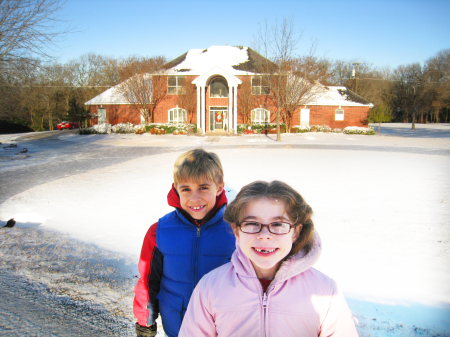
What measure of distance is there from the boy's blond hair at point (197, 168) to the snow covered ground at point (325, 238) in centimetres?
169

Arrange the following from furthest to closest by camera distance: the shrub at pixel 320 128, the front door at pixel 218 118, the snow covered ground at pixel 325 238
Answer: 1. the shrub at pixel 320 128
2. the front door at pixel 218 118
3. the snow covered ground at pixel 325 238

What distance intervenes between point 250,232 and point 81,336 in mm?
2161

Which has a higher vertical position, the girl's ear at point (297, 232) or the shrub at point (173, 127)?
the shrub at point (173, 127)

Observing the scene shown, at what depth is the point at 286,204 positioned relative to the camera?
5.19ft

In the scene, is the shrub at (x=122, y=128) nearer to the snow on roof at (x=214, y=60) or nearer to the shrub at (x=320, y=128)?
the snow on roof at (x=214, y=60)

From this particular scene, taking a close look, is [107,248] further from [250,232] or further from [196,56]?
[196,56]

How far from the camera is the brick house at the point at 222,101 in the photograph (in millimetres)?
31156

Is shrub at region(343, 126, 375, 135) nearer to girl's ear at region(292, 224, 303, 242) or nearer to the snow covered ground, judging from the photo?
the snow covered ground

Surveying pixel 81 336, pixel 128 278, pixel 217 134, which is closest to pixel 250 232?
pixel 81 336

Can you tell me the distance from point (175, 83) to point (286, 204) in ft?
109

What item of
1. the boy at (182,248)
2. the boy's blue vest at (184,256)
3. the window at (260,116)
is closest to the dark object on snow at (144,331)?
the boy at (182,248)

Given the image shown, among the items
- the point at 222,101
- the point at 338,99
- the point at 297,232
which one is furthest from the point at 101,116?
the point at 297,232

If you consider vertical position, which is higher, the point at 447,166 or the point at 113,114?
the point at 113,114

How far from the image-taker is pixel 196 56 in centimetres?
3581
